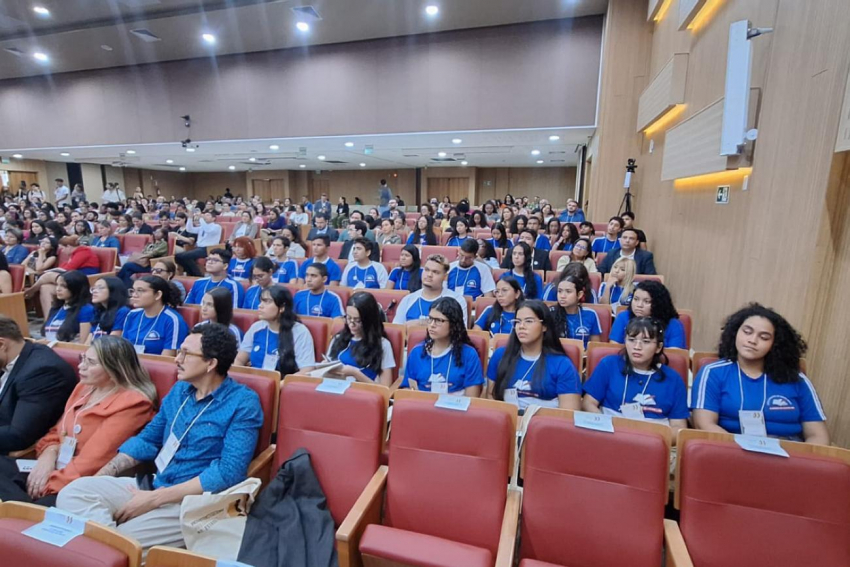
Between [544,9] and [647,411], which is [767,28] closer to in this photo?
[647,411]

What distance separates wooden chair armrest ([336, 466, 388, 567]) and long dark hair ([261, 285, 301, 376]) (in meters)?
1.13

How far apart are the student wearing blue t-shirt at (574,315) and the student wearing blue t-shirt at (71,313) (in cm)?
340

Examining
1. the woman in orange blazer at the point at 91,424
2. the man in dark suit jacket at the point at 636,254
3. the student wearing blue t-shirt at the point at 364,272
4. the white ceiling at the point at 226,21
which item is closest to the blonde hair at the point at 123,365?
the woman in orange blazer at the point at 91,424

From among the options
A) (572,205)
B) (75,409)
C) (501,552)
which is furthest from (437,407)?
(572,205)

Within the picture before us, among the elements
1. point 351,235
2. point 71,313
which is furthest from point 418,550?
point 351,235

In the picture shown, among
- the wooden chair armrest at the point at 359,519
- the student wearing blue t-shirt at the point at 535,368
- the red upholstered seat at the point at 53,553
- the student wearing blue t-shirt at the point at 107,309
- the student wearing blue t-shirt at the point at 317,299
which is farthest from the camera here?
the student wearing blue t-shirt at the point at 317,299

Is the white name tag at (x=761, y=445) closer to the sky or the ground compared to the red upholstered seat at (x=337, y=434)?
closer to the sky

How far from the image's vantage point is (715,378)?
1892mm

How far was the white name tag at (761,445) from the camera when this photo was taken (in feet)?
4.42

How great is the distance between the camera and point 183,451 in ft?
5.65

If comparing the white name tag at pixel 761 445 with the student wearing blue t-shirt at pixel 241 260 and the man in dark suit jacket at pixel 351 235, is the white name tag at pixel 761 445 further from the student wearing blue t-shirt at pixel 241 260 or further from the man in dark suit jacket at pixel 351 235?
the man in dark suit jacket at pixel 351 235

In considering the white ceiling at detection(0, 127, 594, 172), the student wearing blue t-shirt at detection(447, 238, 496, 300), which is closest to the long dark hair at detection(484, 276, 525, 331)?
the student wearing blue t-shirt at detection(447, 238, 496, 300)

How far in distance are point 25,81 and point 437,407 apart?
14703 mm

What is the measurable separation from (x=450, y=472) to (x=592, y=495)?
19.7 inches
